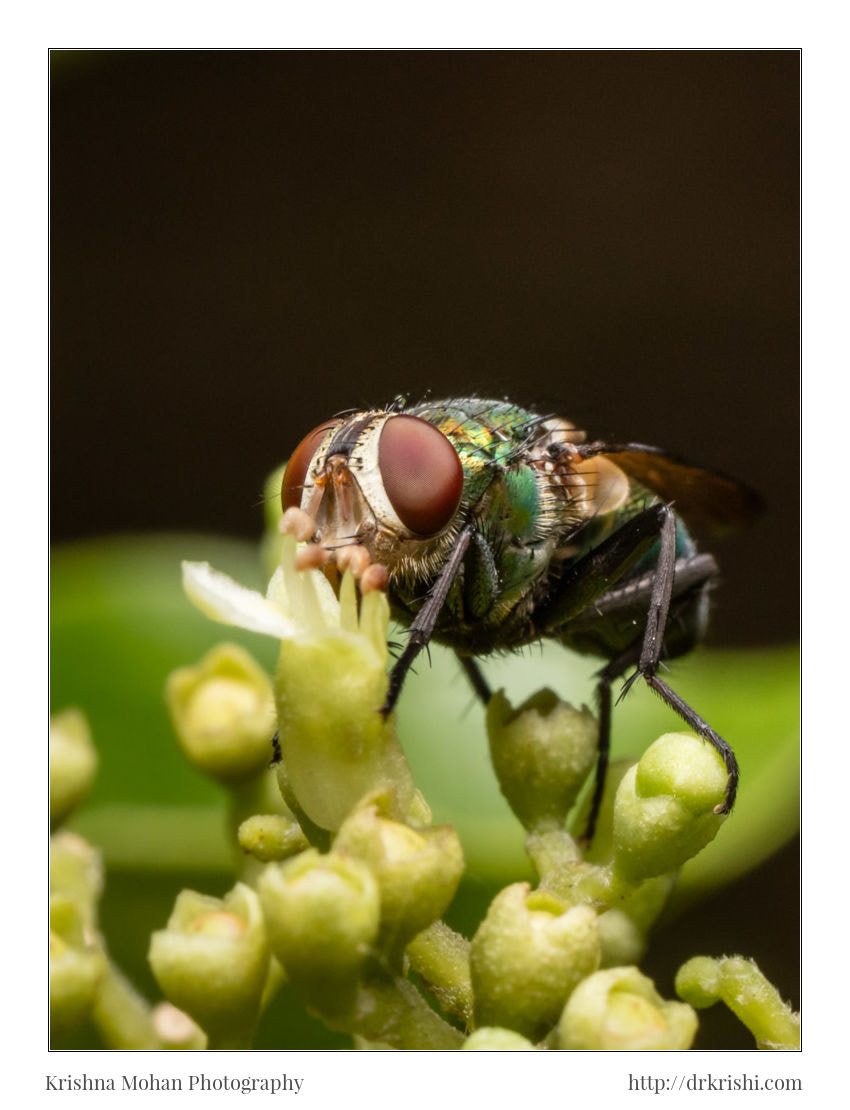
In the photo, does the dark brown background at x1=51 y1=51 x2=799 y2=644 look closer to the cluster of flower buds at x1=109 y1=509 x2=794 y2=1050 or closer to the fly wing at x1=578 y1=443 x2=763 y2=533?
the fly wing at x1=578 y1=443 x2=763 y2=533

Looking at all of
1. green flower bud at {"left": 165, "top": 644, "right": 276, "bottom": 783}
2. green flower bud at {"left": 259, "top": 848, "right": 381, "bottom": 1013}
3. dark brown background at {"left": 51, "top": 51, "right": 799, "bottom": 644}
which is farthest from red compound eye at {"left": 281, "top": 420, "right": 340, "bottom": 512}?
dark brown background at {"left": 51, "top": 51, "right": 799, "bottom": 644}

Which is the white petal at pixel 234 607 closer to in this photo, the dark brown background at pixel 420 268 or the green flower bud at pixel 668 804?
the green flower bud at pixel 668 804

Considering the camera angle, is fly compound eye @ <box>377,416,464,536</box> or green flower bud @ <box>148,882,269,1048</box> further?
fly compound eye @ <box>377,416,464,536</box>

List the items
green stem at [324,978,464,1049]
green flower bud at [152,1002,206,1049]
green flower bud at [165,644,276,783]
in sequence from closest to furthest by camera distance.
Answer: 1. green stem at [324,978,464,1049]
2. green flower bud at [152,1002,206,1049]
3. green flower bud at [165,644,276,783]

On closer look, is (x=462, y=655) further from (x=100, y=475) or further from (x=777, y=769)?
(x=100, y=475)

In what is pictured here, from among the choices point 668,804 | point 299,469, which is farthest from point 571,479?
point 668,804

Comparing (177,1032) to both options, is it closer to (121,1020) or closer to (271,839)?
(121,1020)

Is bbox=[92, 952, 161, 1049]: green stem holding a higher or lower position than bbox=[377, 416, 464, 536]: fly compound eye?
lower
